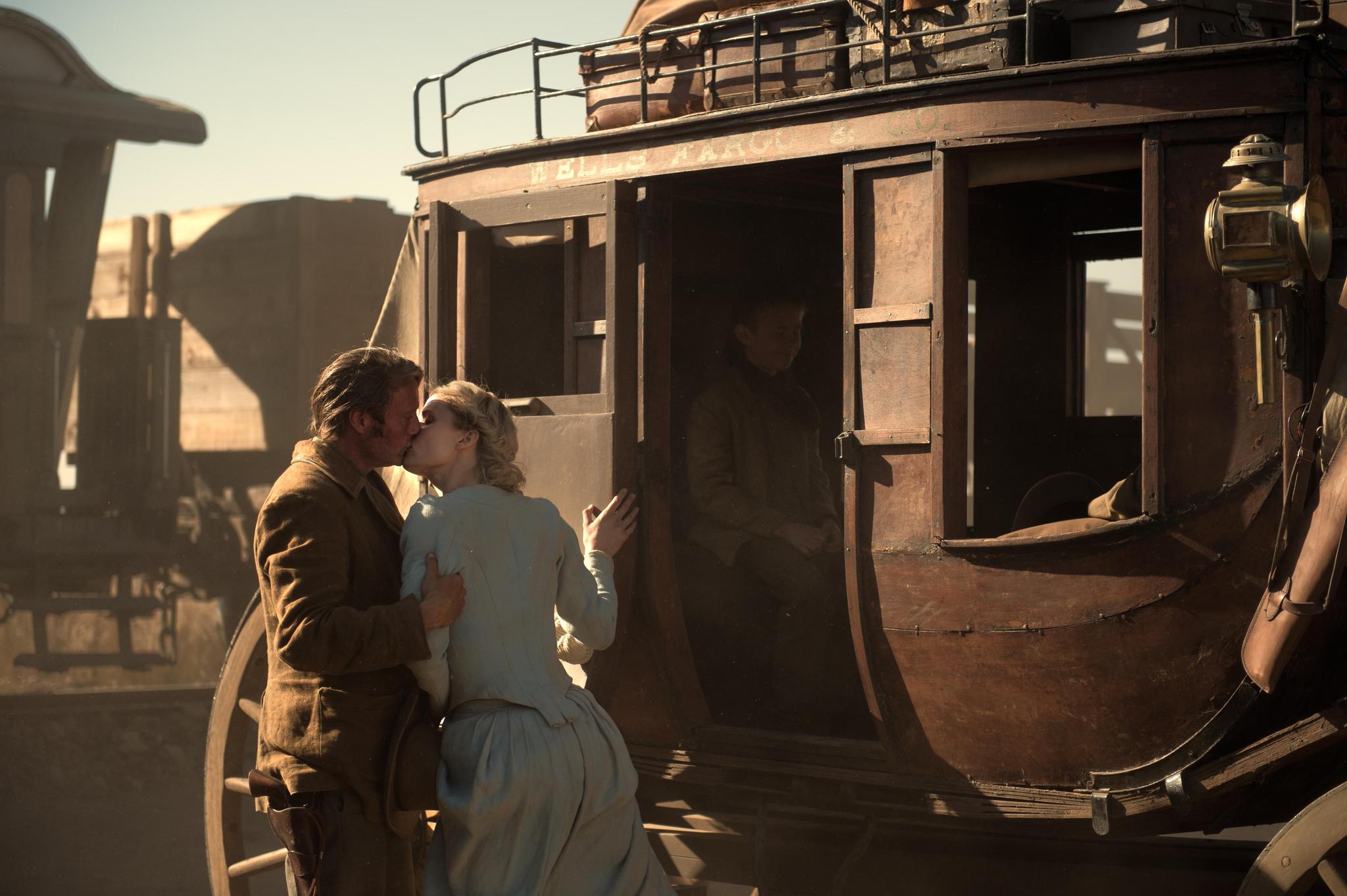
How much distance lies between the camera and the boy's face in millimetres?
5250

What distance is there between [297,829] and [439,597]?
657 mm

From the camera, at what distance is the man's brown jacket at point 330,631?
3.25 metres

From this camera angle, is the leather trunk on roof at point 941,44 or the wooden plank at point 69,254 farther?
the wooden plank at point 69,254

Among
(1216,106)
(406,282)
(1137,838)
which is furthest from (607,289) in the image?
(1137,838)

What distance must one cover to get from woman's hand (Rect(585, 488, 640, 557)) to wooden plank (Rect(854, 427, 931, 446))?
75cm

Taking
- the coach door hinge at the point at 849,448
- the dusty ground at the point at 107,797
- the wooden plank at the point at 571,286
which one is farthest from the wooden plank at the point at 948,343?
the dusty ground at the point at 107,797

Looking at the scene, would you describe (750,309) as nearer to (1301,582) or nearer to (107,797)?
(1301,582)

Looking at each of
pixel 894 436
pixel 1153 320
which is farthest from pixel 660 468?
pixel 1153 320

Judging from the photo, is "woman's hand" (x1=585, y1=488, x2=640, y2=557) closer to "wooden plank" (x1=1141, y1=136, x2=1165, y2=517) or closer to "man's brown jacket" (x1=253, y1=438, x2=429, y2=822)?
"man's brown jacket" (x1=253, y1=438, x2=429, y2=822)

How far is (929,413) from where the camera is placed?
388 cm

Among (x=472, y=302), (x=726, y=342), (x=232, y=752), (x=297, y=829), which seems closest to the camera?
(x=297, y=829)

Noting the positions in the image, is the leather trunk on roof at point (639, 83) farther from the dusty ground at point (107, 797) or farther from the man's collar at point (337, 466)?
the dusty ground at point (107, 797)

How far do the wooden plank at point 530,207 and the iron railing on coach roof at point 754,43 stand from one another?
0.23 meters

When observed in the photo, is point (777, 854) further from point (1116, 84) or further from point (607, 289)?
point (1116, 84)
